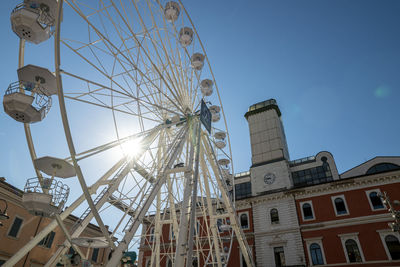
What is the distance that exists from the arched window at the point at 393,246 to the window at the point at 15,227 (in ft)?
104

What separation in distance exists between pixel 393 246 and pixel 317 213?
268 inches

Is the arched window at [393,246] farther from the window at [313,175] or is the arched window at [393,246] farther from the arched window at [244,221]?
the arched window at [244,221]

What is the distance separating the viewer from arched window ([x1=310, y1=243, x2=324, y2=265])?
2665 cm

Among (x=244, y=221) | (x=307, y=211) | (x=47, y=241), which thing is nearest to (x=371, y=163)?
(x=307, y=211)

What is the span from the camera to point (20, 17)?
10781 millimetres

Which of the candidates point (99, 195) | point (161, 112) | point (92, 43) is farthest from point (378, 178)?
point (92, 43)

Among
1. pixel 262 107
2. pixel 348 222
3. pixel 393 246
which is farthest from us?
pixel 262 107

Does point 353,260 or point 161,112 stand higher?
point 161,112

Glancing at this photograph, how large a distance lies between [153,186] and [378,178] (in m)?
24.3

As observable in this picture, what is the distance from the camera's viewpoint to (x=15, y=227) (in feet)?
74.9

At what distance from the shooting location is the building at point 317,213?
1007 inches

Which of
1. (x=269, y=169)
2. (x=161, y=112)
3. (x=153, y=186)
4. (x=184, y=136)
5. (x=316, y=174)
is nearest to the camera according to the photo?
(x=153, y=186)

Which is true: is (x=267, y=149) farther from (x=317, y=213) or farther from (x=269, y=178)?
(x=317, y=213)

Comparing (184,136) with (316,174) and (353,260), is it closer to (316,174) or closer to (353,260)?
(353,260)
